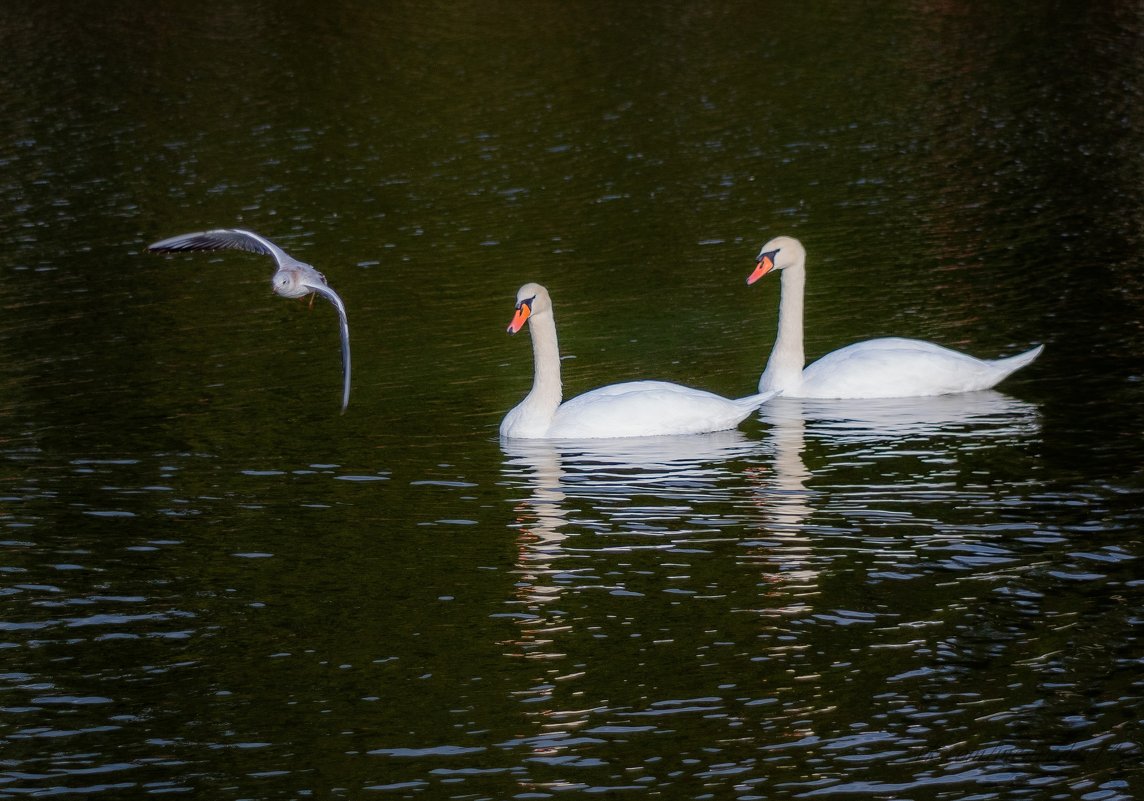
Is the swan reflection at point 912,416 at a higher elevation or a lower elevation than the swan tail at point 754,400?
lower

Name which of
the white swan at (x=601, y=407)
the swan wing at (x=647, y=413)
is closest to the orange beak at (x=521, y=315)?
the white swan at (x=601, y=407)

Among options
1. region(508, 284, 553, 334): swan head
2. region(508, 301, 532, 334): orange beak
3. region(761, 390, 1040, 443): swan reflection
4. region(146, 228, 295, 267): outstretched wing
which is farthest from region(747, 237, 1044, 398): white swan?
region(146, 228, 295, 267): outstretched wing

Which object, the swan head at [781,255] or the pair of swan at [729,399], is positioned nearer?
the pair of swan at [729,399]

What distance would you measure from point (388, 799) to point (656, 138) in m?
24.7

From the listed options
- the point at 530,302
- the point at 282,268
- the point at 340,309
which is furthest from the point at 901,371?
the point at 282,268

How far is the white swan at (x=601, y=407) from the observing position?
1527 centimetres

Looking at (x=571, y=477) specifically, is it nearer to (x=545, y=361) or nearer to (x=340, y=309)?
(x=545, y=361)

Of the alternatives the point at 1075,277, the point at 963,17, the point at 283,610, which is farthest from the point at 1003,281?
the point at 963,17

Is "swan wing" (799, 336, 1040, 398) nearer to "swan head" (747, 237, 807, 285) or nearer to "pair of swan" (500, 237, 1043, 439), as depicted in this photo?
"pair of swan" (500, 237, 1043, 439)

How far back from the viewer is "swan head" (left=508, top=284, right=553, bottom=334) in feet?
50.9

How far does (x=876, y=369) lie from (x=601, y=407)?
263 centimetres

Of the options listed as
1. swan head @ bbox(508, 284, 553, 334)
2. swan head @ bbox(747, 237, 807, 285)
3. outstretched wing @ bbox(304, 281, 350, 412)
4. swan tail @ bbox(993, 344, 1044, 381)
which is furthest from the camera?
swan head @ bbox(747, 237, 807, 285)

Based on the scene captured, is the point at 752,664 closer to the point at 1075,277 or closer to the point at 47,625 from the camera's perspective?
the point at 47,625

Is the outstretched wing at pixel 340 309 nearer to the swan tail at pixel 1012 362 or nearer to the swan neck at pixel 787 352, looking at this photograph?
the swan neck at pixel 787 352
